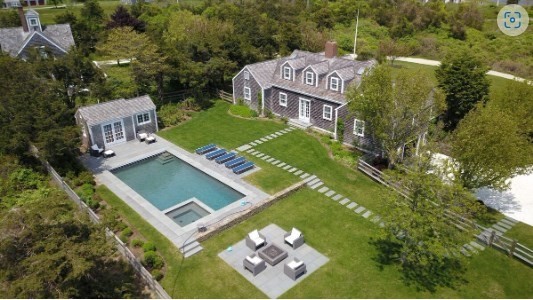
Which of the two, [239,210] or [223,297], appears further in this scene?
[239,210]

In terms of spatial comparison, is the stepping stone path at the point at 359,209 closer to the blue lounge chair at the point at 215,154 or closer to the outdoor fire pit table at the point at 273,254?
the outdoor fire pit table at the point at 273,254

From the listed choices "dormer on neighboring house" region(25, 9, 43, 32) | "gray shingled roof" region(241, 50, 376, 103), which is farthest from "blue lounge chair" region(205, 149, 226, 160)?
"dormer on neighboring house" region(25, 9, 43, 32)

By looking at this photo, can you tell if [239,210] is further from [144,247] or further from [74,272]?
[74,272]

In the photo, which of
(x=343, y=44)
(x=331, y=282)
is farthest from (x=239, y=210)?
(x=343, y=44)

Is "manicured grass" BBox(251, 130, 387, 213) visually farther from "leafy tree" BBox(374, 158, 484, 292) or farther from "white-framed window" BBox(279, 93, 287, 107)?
"leafy tree" BBox(374, 158, 484, 292)

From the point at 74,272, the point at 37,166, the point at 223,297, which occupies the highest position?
the point at 74,272

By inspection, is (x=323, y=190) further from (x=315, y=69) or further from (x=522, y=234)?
(x=315, y=69)

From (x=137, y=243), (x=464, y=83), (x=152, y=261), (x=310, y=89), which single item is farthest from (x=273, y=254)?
(x=464, y=83)
